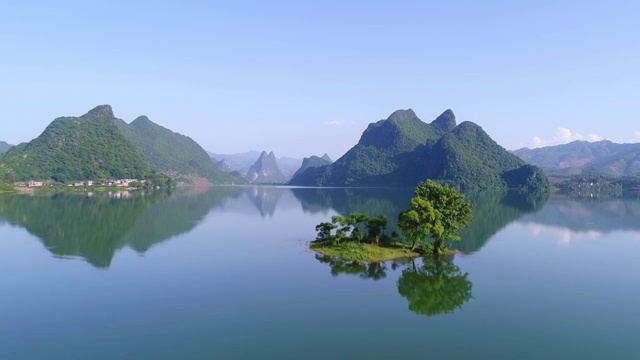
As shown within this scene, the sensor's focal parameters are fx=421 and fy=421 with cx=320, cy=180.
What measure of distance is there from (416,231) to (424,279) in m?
8.69

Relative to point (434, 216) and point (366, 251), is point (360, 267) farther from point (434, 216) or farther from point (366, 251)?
point (434, 216)

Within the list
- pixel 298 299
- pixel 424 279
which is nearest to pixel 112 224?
pixel 298 299

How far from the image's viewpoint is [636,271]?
49438mm

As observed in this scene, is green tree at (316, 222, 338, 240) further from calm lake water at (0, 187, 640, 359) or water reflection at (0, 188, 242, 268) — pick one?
water reflection at (0, 188, 242, 268)

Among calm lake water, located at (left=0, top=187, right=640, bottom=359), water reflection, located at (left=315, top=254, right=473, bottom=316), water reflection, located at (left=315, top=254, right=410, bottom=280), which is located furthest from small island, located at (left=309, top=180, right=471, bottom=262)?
calm lake water, located at (left=0, top=187, right=640, bottom=359)

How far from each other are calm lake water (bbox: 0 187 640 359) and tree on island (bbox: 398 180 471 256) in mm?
3706

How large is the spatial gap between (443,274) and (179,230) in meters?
49.2

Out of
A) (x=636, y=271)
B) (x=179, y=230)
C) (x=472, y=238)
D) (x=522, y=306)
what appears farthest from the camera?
(x=179, y=230)

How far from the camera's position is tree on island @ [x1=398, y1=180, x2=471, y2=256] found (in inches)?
2019

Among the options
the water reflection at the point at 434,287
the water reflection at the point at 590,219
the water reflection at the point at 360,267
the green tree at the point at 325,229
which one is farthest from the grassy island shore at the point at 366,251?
the water reflection at the point at 590,219

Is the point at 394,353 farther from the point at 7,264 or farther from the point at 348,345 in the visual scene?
the point at 7,264

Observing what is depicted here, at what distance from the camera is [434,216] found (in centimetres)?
5141

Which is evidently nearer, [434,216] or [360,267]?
[360,267]

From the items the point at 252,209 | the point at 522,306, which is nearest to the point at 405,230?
the point at 522,306
